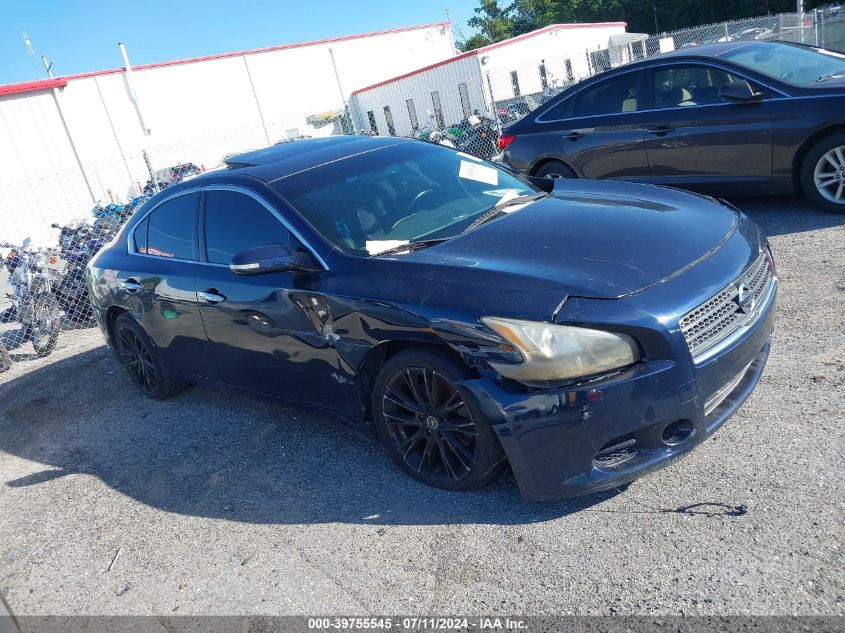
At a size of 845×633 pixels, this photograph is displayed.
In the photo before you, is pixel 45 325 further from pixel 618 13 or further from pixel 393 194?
pixel 618 13

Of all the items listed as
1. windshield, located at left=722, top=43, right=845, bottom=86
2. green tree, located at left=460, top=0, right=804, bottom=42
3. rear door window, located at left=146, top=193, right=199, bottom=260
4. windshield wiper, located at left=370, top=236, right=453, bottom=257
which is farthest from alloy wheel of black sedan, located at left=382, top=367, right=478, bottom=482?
green tree, located at left=460, top=0, right=804, bottom=42

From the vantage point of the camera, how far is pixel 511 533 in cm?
304

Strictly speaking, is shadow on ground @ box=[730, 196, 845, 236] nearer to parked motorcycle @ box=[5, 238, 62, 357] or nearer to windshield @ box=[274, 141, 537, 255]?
windshield @ box=[274, 141, 537, 255]

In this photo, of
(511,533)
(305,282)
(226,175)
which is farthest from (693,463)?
(226,175)

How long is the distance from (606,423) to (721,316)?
728 millimetres

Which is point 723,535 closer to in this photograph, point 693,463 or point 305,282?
point 693,463

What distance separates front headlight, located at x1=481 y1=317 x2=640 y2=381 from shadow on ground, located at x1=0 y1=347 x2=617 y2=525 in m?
0.72

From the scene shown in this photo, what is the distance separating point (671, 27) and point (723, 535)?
6638cm

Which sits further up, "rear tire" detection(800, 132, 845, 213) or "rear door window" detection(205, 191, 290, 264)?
"rear door window" detection(205, 191, 290, 264)

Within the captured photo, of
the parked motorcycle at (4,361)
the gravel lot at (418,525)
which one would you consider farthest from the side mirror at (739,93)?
the parked motorcycle at (4,361)

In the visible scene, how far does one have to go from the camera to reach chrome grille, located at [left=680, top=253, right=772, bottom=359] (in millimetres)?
2857

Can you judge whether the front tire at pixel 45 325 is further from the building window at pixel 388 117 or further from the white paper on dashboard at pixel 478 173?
the building window at pixel 388 117

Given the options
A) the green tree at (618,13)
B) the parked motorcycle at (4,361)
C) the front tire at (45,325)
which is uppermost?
the green tree at (618,13)

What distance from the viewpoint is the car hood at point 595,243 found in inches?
118
